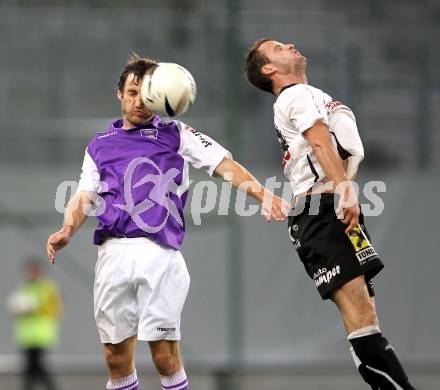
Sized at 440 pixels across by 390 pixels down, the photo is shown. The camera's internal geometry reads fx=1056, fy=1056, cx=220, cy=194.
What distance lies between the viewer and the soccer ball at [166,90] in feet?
15.4

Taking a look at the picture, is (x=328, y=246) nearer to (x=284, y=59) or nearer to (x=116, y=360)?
(x=284, y=59)

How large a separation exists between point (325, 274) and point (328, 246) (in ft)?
0.41

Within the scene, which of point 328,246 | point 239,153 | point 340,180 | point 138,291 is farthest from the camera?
point 239,153

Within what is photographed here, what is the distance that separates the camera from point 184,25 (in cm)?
1006

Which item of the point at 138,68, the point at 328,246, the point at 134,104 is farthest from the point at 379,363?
the point at 138,68

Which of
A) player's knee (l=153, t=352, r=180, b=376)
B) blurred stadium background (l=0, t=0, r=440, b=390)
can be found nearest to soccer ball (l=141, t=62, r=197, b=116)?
player's knee (l=153, t=352, r=180, b=376)

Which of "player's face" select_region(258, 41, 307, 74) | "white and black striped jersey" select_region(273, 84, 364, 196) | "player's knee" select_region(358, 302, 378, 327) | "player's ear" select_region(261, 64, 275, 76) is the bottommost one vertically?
"player's knee" select_region(358, 302, 378, 327)

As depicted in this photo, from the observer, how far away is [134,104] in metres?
4.87

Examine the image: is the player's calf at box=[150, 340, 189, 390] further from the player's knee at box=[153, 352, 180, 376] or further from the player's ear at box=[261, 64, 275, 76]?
the player's ear at box=[261, 64, 275, 76]

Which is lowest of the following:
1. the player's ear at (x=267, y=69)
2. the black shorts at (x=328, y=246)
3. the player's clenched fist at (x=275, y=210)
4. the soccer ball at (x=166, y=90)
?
the black shorts at (x=328, y=246)

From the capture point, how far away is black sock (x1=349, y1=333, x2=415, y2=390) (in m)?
4.51

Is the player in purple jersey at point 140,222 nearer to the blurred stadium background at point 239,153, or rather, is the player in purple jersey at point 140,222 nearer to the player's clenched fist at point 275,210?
the player's clenched fist at point 275,210

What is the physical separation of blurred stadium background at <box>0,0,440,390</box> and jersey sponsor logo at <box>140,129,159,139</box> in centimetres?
467

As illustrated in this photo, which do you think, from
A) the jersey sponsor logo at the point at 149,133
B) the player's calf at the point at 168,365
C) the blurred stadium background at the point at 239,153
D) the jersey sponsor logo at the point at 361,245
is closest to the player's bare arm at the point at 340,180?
the jersey sponsor logo at the point at 361,245
